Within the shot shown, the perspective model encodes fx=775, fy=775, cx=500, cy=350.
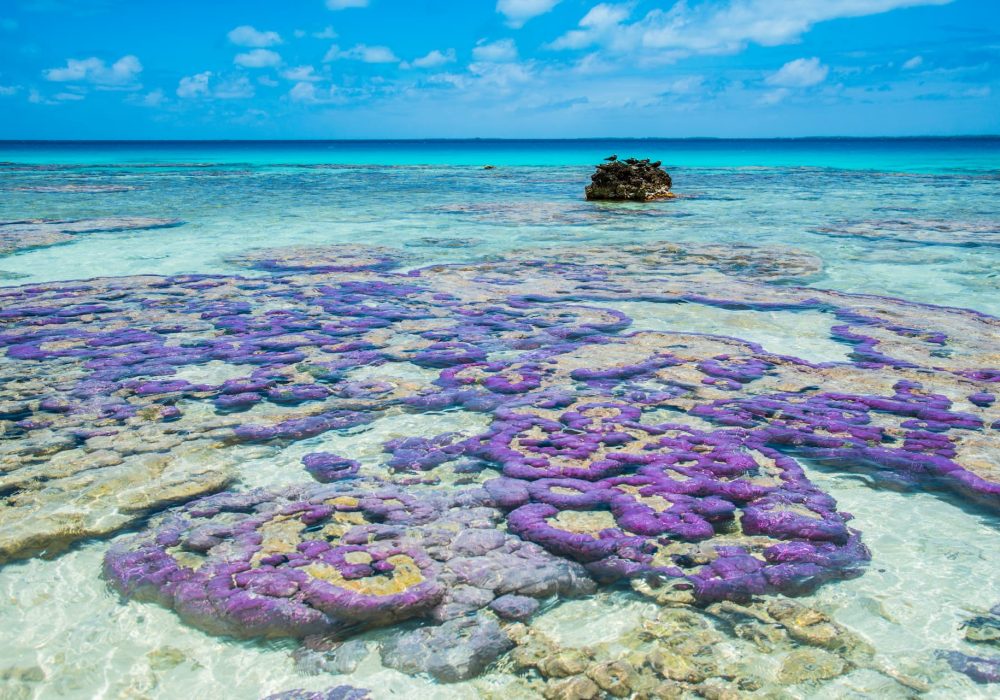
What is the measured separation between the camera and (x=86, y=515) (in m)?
4.28

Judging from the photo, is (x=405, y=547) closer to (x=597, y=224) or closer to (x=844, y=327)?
(x=844, y=327)

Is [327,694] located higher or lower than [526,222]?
lower

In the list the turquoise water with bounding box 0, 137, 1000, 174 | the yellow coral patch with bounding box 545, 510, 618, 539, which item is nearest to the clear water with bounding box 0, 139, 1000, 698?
the yellow coral patch with bounding box 545, 510, 618, 539

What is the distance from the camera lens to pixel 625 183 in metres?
24.5

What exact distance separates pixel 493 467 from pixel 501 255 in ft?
29.0

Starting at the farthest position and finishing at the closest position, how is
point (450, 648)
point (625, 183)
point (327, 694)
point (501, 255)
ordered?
point (625, 183)
point (501, 255)
point (450, 648)
point (327, 694)

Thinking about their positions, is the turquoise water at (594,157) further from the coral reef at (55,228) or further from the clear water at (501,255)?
the coral reef at (55,228)

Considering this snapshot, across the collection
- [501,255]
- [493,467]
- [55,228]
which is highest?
[55,228]

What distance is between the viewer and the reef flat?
341 centimetres

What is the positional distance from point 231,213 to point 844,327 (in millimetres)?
17421

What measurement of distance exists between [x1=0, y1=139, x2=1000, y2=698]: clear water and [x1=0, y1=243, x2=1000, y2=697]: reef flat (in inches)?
5.5

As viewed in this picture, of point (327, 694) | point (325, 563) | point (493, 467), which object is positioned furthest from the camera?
point (493, 467)

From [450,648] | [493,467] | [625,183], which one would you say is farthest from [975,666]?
[625,183]

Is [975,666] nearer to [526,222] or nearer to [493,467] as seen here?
[493,467]
